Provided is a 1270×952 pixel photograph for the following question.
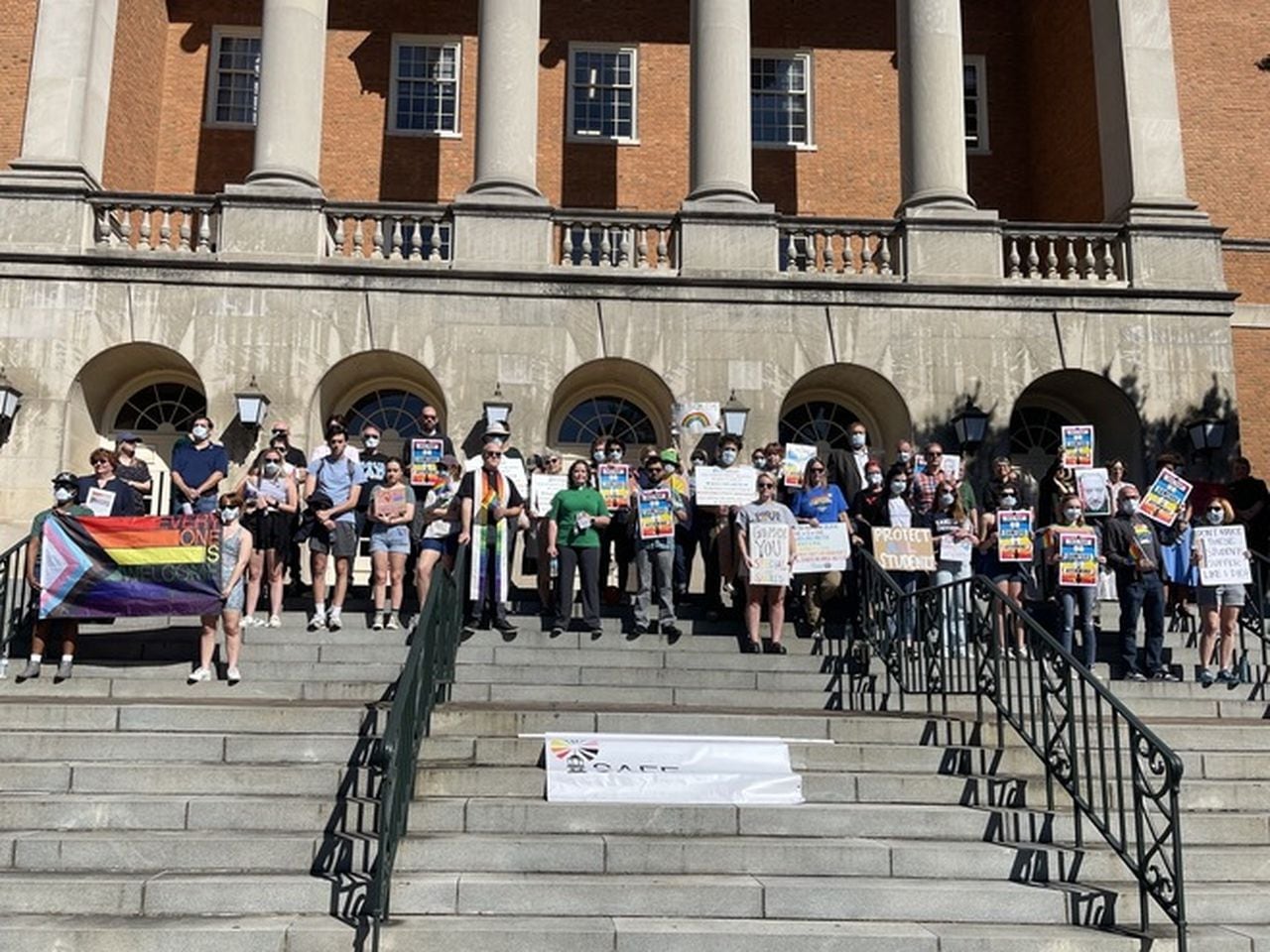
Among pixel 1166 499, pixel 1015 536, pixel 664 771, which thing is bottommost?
pixel 664 771

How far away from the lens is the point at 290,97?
723 inches

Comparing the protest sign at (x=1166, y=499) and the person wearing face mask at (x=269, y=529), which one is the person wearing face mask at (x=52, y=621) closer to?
the person wearing face mask at (x=269, y=529)

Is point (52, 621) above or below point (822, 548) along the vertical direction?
below

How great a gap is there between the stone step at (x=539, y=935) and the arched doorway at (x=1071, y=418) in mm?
12257

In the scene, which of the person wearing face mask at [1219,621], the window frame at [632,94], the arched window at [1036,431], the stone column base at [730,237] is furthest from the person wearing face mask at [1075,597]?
the window frame at [632,94]

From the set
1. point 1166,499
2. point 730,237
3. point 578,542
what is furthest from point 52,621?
point 1166,499

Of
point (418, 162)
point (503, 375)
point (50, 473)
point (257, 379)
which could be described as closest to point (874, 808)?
point (503, 375)

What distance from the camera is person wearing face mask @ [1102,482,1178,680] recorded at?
1218cm

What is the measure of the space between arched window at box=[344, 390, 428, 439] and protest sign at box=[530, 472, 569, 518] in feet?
18.2

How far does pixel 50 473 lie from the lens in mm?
16984

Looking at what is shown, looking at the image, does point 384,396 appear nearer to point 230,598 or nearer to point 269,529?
point 269,529

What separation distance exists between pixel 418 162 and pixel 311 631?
44.6ft

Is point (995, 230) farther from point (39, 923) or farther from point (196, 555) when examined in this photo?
point (39, 923)

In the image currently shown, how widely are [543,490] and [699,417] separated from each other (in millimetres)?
4376
